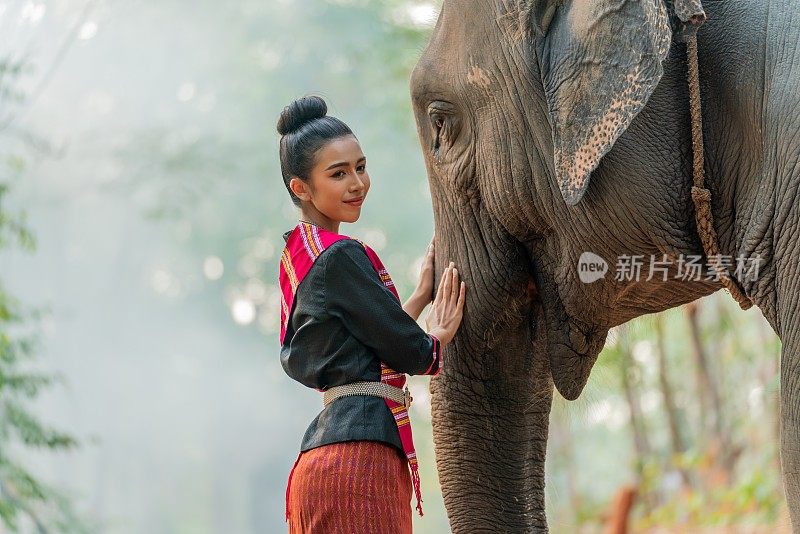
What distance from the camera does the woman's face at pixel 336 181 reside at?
2273mm

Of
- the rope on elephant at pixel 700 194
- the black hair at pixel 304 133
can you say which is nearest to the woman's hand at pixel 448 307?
A: the black hair at pixel 304 133

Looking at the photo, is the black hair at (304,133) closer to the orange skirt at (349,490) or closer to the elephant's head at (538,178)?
the elephant's head at (538,178)

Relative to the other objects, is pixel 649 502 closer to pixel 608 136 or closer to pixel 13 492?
pixel 13 492

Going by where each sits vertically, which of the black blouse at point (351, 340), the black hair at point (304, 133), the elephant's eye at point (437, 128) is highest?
the elephant's eye at point (437, 128)

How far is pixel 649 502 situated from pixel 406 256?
32.3 feet

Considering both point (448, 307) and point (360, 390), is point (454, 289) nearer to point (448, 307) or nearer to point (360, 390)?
point (448, 307)

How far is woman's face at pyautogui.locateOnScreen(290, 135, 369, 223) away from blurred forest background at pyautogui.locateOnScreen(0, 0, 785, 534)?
913cm

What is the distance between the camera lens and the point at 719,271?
2.15m

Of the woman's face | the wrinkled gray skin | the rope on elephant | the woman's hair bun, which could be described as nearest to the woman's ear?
the woman's face

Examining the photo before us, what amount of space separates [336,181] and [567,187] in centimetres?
44

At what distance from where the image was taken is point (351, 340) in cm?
220

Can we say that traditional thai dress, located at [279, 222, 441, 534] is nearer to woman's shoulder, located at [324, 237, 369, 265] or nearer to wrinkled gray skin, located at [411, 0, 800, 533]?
woman's shoulder, located at [324, 237, 369, 265]

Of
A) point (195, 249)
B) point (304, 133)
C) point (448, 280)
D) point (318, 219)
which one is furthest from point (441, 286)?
point (195, 249)

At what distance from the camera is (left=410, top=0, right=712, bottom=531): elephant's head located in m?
2.06
